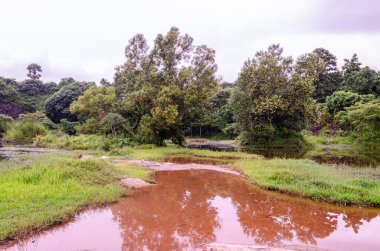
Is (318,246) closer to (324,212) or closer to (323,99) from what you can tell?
(324,212)

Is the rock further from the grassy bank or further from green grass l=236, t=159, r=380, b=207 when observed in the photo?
green grass l=236, t=159, r=380, b=207

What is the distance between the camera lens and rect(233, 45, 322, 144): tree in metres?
28.8

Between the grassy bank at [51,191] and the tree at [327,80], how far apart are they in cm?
3764

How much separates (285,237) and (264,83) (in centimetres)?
2268

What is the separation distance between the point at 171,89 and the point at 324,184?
14791 mm

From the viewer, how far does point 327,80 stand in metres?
46.4

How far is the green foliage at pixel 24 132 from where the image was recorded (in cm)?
3409

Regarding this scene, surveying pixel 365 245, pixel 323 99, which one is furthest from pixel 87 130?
pixel 323 99

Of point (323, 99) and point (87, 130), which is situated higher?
point (323, 99)

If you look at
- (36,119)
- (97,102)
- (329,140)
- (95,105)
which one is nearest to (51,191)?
(97,102)

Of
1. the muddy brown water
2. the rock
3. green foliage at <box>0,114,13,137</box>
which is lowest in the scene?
the muddy brown water

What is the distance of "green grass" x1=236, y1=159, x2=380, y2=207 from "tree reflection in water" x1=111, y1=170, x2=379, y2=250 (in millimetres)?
552

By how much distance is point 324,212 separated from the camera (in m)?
10.3

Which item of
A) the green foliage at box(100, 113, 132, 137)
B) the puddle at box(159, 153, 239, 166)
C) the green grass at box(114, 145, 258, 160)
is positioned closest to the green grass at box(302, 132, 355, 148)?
the green grass at box(114, 145, 258, 160)
